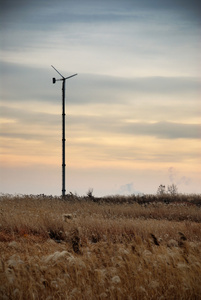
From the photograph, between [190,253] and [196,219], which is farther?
[196,219]

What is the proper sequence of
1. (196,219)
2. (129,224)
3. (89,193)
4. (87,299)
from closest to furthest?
(87,299) < (129,224) < (196,219) < (89,193)

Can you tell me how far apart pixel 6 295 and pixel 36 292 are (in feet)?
1.33

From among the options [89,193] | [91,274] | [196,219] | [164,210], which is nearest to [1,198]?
[89,193]

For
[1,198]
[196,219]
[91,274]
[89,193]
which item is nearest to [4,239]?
[91,274]

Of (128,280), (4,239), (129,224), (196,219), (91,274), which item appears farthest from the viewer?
(196,219)

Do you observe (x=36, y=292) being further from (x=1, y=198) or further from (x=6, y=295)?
(x=1, y=198)

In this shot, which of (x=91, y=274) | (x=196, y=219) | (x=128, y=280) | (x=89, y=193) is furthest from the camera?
(x=89, y=193)

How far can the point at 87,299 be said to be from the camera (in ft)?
19.0

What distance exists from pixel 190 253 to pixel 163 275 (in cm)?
87

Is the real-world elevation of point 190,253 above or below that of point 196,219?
above

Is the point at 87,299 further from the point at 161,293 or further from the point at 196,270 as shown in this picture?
the point at 196,270

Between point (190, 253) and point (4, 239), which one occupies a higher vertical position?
point (190, 253)

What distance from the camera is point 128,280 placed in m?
6.27

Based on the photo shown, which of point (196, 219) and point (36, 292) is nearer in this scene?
point (36, 292)
